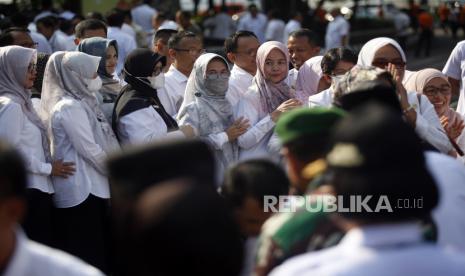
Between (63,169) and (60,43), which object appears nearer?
(63,169)

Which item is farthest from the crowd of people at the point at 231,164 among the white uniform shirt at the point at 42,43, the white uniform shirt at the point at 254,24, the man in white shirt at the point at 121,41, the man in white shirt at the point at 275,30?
the white uniform shirt at the point at 254,24

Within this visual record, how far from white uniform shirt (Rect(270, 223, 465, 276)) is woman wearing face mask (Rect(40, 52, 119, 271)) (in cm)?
358

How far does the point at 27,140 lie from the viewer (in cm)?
582

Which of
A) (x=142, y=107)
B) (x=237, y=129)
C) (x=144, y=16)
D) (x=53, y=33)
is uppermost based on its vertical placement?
(x=142, y=107)

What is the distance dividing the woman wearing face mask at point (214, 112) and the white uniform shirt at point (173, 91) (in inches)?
30.2

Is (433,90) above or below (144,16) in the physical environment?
above

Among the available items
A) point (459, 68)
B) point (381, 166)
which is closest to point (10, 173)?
point (381, 166)

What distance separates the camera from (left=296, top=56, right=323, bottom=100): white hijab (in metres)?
6.87

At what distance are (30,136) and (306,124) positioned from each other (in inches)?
113

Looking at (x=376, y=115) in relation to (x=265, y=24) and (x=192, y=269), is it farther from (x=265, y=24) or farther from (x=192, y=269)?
(x=265, y=24)

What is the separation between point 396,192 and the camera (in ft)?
8.00

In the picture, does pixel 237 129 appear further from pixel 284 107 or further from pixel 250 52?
pixel 250 52

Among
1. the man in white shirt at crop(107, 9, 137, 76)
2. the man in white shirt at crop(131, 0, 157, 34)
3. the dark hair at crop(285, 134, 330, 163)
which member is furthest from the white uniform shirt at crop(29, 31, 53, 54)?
the dark hair at crop(285, 134, 330, 163)

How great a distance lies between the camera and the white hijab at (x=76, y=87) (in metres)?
5.94
